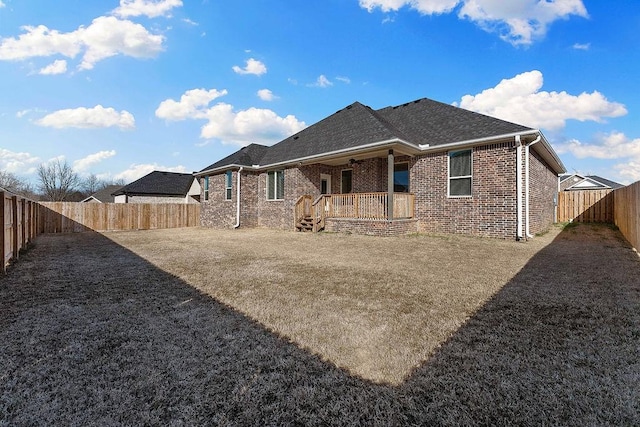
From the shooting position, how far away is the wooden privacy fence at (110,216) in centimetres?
1524

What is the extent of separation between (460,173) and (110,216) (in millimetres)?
17791

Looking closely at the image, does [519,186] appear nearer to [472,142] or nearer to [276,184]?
[472,142]

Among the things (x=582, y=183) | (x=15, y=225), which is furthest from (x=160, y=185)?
(x=582, y=183)

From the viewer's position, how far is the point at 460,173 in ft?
33.9

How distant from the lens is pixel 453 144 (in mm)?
10141

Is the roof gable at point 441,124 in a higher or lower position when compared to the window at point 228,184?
higher

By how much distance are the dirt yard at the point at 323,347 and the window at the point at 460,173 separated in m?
4.98

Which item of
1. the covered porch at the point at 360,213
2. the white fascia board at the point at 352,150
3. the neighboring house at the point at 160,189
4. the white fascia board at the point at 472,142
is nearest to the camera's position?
the white fascia board at the point at 472,142

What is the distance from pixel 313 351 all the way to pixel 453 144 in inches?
376

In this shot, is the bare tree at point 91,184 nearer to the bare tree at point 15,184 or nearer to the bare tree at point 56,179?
the bare tree at point 15,184

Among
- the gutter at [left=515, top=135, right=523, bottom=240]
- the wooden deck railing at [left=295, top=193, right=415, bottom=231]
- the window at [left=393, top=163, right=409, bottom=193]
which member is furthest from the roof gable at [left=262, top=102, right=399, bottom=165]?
the gutter at [left=515, top=135, right=523, bottom=240]

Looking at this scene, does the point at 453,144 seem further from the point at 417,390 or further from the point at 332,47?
the point at 417,390

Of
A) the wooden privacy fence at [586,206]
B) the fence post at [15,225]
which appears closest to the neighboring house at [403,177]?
the wooden privacy fence at [586,206]

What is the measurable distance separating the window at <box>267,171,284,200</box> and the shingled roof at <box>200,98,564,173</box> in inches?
24.9
